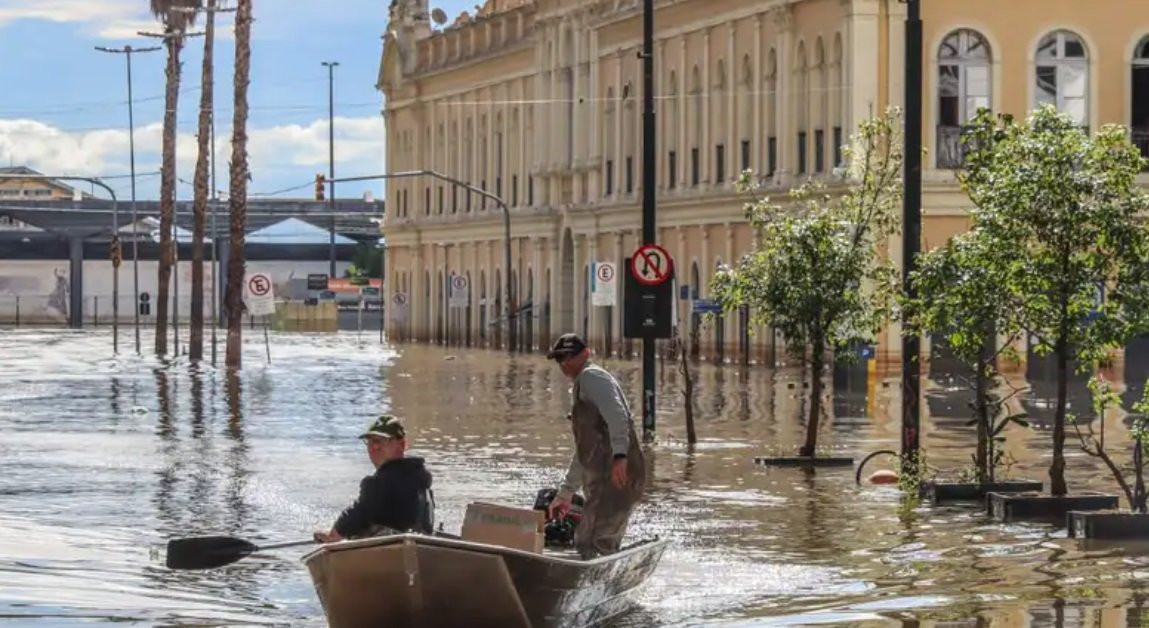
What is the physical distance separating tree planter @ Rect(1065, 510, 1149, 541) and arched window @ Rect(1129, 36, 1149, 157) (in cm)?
4704

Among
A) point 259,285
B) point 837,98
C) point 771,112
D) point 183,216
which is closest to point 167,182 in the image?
point 259,285

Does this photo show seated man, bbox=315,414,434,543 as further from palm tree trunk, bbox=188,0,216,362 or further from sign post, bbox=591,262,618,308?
palm tree trunk, bbox=188,0,216,362

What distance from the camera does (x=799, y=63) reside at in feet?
235

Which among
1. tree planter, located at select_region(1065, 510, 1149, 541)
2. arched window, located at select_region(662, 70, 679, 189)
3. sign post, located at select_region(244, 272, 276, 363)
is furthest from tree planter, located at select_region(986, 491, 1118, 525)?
arched window, located at select_region(662, 70, 679, 189)

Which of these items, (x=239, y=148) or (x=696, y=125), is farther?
(x=696, y=125)

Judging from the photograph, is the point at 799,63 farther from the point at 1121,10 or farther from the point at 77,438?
the point at 77,438

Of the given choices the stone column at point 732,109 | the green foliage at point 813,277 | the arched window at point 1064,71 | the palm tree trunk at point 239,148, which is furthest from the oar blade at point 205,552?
the stone column at point 732,109

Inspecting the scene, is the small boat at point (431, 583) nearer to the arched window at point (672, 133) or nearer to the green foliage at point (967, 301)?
the green foliage at point (967, 301)

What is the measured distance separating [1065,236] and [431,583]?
33.6 ft

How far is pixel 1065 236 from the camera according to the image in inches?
933

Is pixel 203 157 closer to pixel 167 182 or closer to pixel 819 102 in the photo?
pixel 167 182

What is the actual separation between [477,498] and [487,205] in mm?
77917

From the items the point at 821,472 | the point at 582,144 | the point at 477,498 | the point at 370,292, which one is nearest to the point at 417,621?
the point at 477,498

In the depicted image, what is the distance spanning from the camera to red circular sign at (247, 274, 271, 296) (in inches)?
2913
